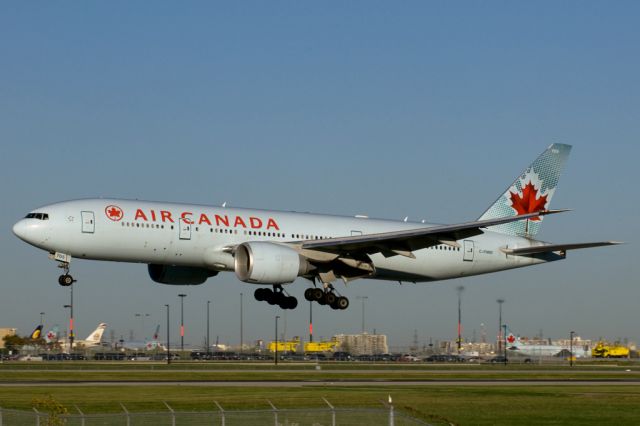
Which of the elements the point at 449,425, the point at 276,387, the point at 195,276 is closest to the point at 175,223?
the point at 195,276

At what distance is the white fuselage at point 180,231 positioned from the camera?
49750mm

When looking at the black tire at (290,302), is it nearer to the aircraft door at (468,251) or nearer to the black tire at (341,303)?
the black tire at (341,303)

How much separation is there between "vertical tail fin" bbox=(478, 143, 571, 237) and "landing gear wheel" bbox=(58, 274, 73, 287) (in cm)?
2704

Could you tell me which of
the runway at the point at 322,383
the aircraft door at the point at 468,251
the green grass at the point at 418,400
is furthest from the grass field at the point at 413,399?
the aircraft door at the point at 468,251

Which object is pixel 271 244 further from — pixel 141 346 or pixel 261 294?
pixel 141 346

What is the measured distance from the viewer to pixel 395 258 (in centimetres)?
5950

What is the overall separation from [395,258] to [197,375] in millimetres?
13273

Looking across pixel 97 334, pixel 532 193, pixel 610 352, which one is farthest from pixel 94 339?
pixel 532 193

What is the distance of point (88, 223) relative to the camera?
49.8 metres

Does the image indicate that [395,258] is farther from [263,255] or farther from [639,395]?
[639,395]

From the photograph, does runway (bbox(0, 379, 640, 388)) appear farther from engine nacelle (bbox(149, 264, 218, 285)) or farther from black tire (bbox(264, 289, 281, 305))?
engine nacelle (bbox(149, 264, 218, 285))

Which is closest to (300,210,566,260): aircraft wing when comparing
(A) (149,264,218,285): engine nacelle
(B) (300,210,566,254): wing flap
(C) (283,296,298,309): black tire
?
(B) (300,210,566,254): wing flap

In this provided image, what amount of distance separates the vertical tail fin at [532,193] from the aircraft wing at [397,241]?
33.8ft

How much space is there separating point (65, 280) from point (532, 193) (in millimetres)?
31606
